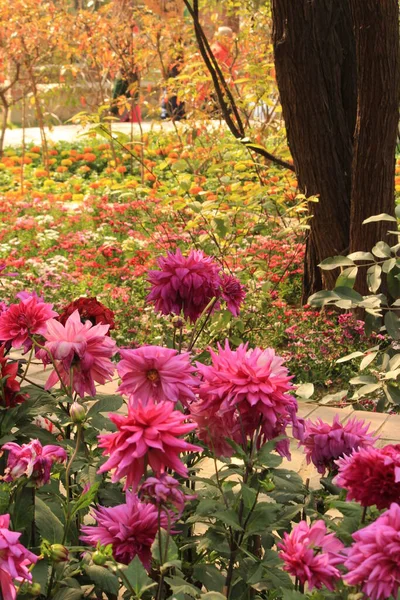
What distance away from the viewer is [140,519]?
1.55 meters

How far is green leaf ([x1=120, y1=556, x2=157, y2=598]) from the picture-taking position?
4.68ft

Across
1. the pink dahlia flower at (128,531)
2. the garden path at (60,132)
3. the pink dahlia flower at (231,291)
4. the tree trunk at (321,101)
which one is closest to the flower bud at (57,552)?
the pink dahlia flower at (128,531)

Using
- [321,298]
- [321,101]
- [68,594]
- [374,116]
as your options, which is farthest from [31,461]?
[321,101]

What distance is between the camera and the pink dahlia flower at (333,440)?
1813 mm

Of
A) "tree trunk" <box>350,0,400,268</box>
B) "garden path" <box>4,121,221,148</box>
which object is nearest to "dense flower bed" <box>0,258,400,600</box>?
"tree trunk" <box>350,0,400,268</box>

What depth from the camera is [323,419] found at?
4.21 m

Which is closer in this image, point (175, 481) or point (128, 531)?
point (175, 481)

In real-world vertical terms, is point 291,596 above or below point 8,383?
below

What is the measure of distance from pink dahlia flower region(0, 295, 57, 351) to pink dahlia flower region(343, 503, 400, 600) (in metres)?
0.91

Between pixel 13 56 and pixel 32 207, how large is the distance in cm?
235

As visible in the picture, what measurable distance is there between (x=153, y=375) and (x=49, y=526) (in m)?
0.32

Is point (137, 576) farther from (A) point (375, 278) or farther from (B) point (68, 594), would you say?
(A) point (375, 278)

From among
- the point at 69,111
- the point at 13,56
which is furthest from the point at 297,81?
the point at 69,111

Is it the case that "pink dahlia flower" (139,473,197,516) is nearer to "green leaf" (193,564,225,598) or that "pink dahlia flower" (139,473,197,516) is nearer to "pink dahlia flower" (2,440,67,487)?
"pink dahlia flower" (2,440,67,487)
